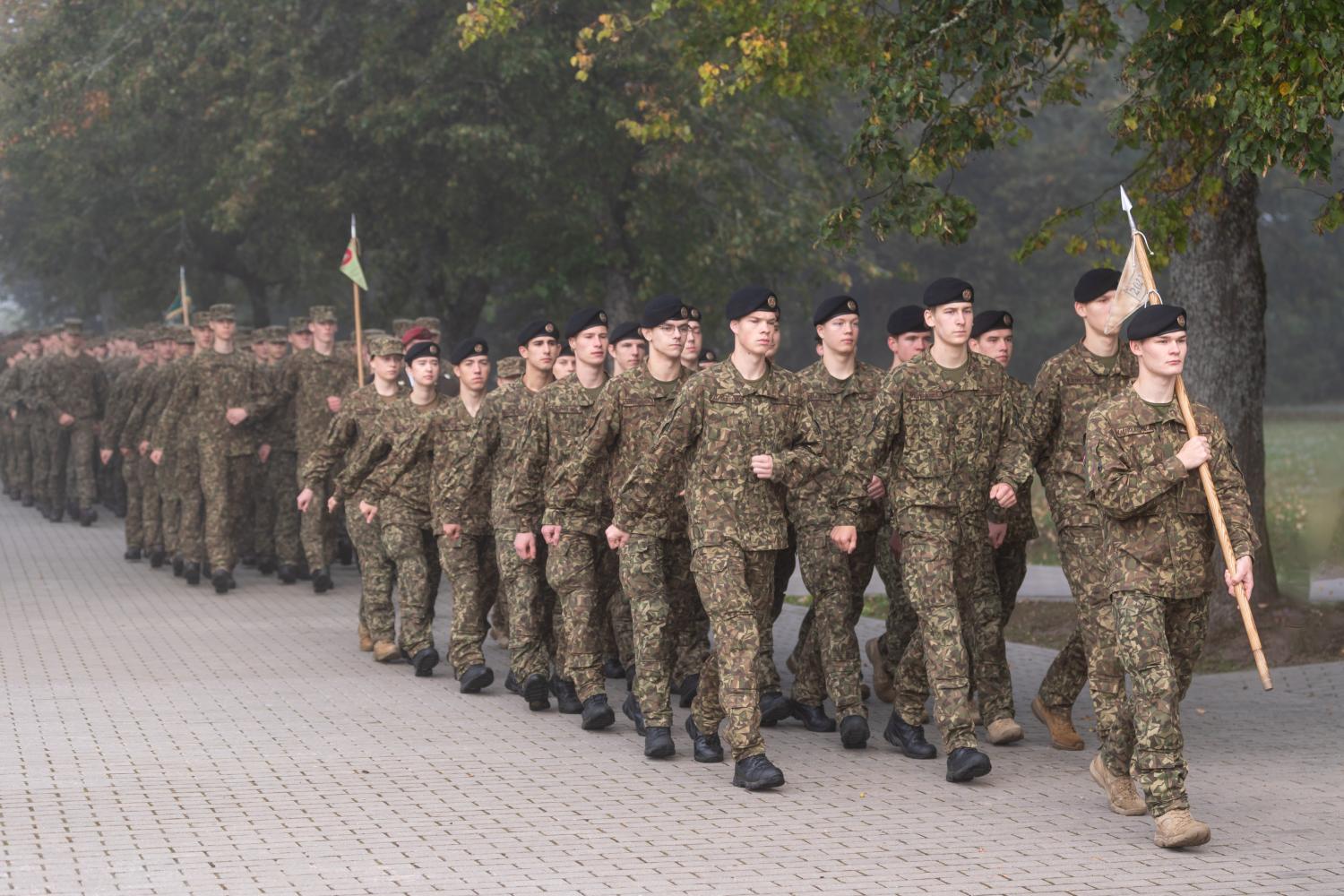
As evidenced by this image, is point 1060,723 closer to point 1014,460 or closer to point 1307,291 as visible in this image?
point 1014,460

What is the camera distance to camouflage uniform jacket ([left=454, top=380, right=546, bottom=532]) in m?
12.4

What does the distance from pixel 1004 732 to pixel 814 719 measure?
3.61 ft

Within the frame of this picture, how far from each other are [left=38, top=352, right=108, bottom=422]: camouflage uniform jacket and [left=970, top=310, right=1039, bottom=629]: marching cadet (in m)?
17.4

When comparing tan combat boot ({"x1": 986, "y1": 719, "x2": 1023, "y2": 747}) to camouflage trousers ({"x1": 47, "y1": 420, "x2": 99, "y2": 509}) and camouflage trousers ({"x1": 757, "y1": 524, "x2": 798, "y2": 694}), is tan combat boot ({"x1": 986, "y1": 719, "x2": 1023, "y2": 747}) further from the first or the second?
camouflage trousers ({"x1": 47, "y1": 420, "x2": 99, "y2": 509})

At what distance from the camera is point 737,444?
963cm

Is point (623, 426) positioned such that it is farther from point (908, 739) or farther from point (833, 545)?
point (908, 739)

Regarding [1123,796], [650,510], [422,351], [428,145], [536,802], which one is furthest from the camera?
[428,145]

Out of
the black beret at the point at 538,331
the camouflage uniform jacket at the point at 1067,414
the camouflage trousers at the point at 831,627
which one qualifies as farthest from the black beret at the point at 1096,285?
the black beret at the point at 538,331

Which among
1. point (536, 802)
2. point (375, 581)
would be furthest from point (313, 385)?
point (536, 802)

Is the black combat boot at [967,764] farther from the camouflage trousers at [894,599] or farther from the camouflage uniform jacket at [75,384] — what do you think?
the camouflage uniform jacket at [75,384]

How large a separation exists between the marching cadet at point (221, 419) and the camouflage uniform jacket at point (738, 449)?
907cm

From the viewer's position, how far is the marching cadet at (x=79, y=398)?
26.1 m

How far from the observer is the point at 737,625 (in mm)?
9438

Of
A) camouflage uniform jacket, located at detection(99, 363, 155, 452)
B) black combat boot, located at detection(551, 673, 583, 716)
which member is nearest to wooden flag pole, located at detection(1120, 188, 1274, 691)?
black combat boot, located at detection(551, 673, 583, 716)
